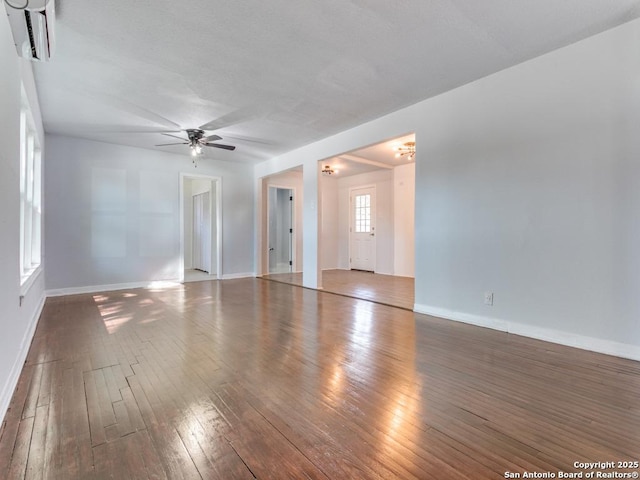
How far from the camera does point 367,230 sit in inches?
333

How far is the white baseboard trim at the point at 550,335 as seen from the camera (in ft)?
8.19

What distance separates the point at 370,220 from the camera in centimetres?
837

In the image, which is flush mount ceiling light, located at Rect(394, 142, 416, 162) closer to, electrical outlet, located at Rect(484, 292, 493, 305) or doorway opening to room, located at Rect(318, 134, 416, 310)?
doorway opening to room, located at Rect(318, 134, 416, 310)

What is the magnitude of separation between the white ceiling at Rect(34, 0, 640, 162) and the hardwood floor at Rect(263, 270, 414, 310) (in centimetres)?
266

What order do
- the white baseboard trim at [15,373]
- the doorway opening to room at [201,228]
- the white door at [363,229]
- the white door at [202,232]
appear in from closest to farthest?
the white baseboard trim at [15,373]
the doorway opening to room at [201,228]
the white door at [202,232]
the white door at [363,229]

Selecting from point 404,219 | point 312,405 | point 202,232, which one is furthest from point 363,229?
point 312,405

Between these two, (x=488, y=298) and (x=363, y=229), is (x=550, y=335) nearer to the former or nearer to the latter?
(x=488, y=298)

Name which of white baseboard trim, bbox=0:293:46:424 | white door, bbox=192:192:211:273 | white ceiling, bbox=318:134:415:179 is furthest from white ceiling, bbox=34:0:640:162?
white door, bbox=192:192:211:273

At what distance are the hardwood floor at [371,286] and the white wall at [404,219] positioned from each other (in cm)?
43

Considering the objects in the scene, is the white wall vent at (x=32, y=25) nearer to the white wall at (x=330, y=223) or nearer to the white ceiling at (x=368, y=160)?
the white ceiling at (x=368, y=160)

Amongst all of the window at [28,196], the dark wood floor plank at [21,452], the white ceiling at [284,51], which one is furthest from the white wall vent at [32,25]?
the dark wood floor plank at [21,452]

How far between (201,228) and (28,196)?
516 centimetres

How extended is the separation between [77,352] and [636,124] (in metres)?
4.87

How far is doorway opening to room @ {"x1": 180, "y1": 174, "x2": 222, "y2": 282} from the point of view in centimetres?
700
